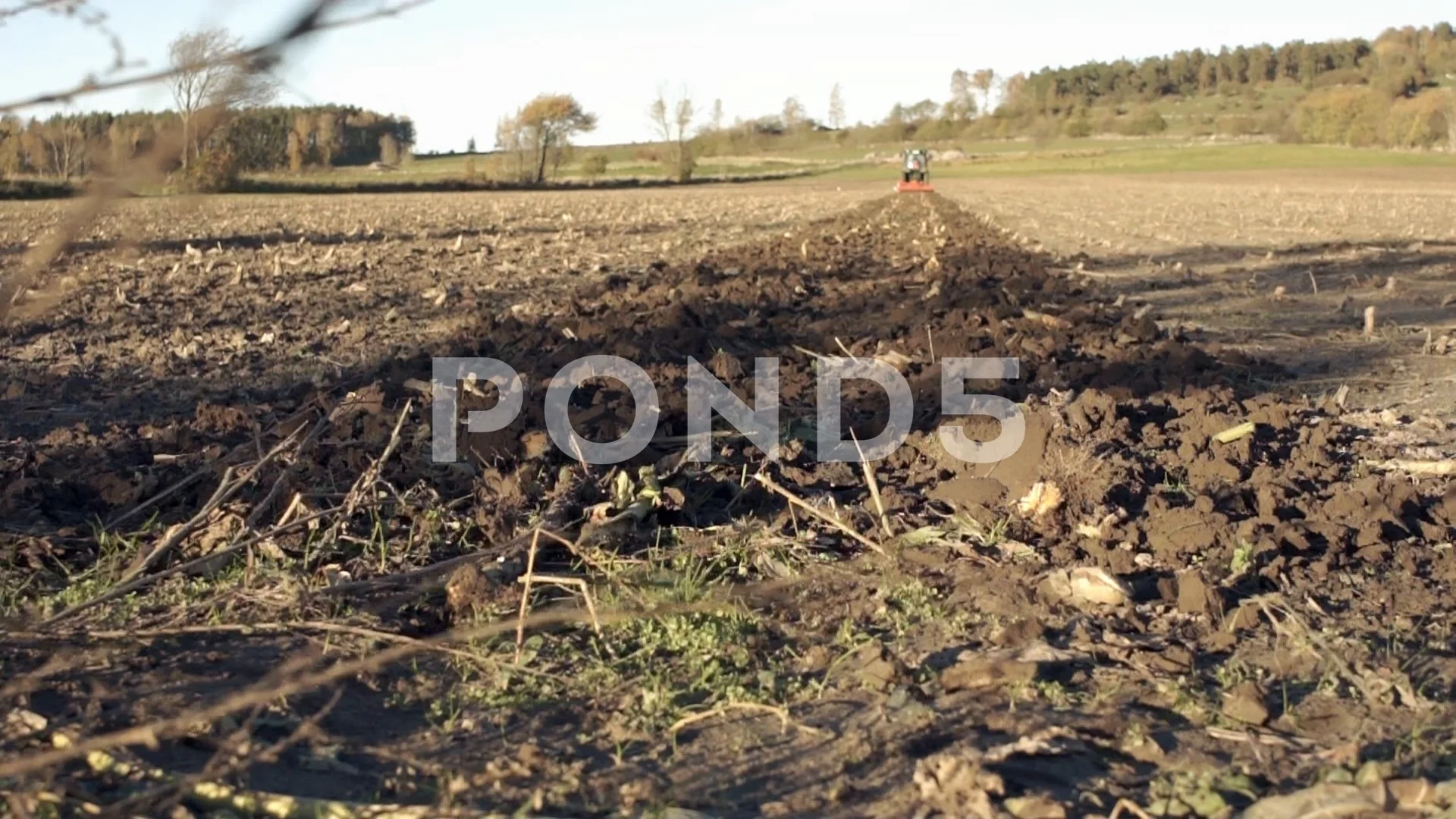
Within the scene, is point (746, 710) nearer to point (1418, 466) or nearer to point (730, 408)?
point (730, 408)

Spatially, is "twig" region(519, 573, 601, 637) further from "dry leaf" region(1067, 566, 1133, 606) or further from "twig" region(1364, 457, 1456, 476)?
"twig" region(1364, 457, 1456, 476)

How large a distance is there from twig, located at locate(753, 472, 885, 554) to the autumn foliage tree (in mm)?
68988

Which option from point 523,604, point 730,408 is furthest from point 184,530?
point 730,408

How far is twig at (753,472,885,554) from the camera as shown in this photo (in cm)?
472

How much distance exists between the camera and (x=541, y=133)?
3066 inches

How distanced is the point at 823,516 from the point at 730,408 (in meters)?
2.18

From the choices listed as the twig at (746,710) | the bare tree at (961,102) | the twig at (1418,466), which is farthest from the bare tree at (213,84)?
the bare tree at (961,102)

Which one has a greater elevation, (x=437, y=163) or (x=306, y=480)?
(x=437, y=163)

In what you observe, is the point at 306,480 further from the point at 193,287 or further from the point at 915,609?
the point at 193,287

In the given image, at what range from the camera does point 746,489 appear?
545cm

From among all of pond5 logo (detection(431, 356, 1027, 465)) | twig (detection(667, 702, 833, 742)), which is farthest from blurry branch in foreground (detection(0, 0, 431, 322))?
pond5 logo (detection(431, 356, 1027, 465))

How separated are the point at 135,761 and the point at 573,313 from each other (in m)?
7.72

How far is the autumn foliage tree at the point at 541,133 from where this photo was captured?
7550 centimetres

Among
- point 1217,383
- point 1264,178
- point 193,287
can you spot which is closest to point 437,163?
point 1264,178
